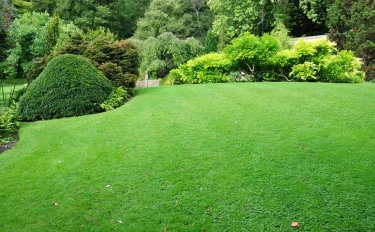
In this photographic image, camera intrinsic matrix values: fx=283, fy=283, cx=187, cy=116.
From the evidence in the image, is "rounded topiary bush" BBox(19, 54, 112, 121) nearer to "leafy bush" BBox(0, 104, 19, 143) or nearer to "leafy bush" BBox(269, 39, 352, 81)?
"leafy bush" BBox(0, 104, 19, 143)

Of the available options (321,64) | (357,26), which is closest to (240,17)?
(357,26)

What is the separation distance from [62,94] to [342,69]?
8.45 metres

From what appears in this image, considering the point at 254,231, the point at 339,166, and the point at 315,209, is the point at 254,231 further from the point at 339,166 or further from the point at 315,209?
the point at 339,166

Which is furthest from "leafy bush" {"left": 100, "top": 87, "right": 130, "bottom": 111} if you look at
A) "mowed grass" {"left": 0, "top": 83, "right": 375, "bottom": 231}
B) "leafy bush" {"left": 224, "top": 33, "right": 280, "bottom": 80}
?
"leafy bush" {"left": 224, "top": 33, "right": 280, "bottom": 80}

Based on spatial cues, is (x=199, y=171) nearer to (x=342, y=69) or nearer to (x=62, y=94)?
(x=62, y=94)

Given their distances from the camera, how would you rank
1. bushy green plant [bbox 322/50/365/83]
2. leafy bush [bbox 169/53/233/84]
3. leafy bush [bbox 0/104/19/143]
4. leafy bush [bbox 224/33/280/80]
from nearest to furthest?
leafy bush [bbox 0/104/19/143] < bushy green plant [bbox 322/50/365/83] < leafy bush [bbox 224/33/280/80] < leafy bush [bbox 169/53/233/84]

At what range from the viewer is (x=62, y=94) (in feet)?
21.0

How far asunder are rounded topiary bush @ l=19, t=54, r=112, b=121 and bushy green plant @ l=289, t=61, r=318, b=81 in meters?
6.44

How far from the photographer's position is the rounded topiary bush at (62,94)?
6336mm

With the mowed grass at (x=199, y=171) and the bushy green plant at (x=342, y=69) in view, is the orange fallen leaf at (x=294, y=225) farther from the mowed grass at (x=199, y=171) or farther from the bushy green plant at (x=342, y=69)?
the bushy green plant at (x=342, y=69)

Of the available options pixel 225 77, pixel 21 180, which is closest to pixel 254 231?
pixel 21 180

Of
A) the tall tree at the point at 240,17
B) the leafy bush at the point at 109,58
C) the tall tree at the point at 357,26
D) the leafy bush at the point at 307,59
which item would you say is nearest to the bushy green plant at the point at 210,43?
the tall tree at the point at 240,17

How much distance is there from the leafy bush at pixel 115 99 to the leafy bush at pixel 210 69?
3.87 metres

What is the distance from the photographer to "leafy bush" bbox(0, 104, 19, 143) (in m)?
5.42
